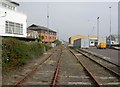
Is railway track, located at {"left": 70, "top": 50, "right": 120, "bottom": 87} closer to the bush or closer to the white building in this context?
the bush

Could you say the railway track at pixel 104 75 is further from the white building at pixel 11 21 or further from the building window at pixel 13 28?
the building window at pixel 13 28

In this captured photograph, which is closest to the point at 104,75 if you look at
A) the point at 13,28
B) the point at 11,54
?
the point at 11,54

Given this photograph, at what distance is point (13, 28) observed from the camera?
39094 mm

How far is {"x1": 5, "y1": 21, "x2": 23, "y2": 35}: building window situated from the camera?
37438 millimetres

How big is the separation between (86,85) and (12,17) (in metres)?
31.1

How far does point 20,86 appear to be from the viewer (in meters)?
9.56

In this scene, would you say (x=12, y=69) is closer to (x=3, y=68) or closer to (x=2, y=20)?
(x=3, y=68)

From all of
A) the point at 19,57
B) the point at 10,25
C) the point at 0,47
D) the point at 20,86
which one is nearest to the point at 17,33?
the point at 10,25

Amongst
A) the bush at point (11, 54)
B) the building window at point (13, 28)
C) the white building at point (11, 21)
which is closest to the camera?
the bush at point (11, 54)

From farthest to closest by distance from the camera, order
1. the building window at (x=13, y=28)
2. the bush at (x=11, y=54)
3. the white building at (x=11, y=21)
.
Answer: the building window at (x=13, y=28), the white building at (x=11, y=21), the bush at (x=11, y=54)

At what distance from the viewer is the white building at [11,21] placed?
1417 inches

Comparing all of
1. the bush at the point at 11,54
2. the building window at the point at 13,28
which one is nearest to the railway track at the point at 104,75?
the bush at the point at 11,54

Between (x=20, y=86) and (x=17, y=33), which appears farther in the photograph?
(x=17, y=33)

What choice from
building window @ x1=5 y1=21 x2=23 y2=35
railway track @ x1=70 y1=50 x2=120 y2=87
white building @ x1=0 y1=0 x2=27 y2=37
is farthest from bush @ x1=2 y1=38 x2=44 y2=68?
building window @ x1=5 y1=21 x2=23 y2=35
